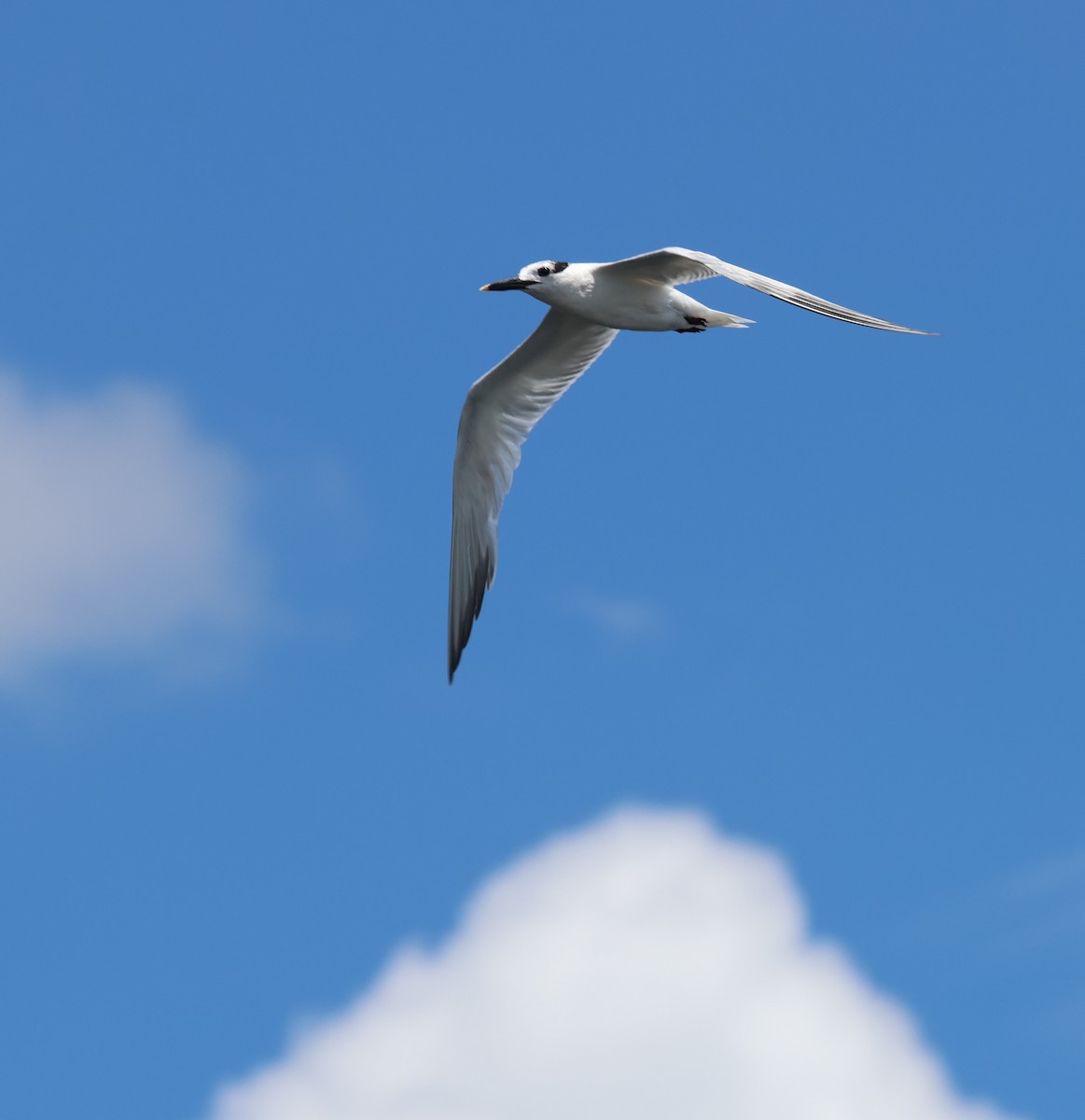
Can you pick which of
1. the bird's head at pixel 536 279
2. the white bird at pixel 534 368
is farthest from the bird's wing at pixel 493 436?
the bird's head at pixel 536 279

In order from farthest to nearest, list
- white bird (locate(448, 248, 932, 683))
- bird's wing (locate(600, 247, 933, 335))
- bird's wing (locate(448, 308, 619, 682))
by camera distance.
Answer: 1. bird's wing (locate(448, 308, 619, 682))
2. white bird (locate(448, 248, 932, 683))
3. bird's wing (locate(600, 247, 933, 335))

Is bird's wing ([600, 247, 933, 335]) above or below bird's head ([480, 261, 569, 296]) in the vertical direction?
below

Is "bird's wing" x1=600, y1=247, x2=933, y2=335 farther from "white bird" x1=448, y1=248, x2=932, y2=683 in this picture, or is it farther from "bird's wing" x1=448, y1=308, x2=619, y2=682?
"bird's wing" x1=448, y1=308, x2=619, y2=682

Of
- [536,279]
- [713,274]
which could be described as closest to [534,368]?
[536,279]

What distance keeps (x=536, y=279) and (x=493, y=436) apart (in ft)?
10.6

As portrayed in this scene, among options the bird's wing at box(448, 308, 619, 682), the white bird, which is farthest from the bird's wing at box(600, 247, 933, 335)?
the bird's wing at box(448, 308, 619, 682)

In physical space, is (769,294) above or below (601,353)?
below

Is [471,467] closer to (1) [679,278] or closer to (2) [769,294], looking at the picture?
(1) [679,278]

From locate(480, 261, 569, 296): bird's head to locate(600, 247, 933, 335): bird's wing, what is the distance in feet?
2.18

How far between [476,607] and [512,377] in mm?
3249

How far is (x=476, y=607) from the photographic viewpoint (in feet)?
71.3

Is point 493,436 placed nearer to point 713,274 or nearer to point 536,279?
point 536,279

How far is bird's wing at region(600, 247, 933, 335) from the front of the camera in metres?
16.0

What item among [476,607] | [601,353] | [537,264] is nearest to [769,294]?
[537,264]
